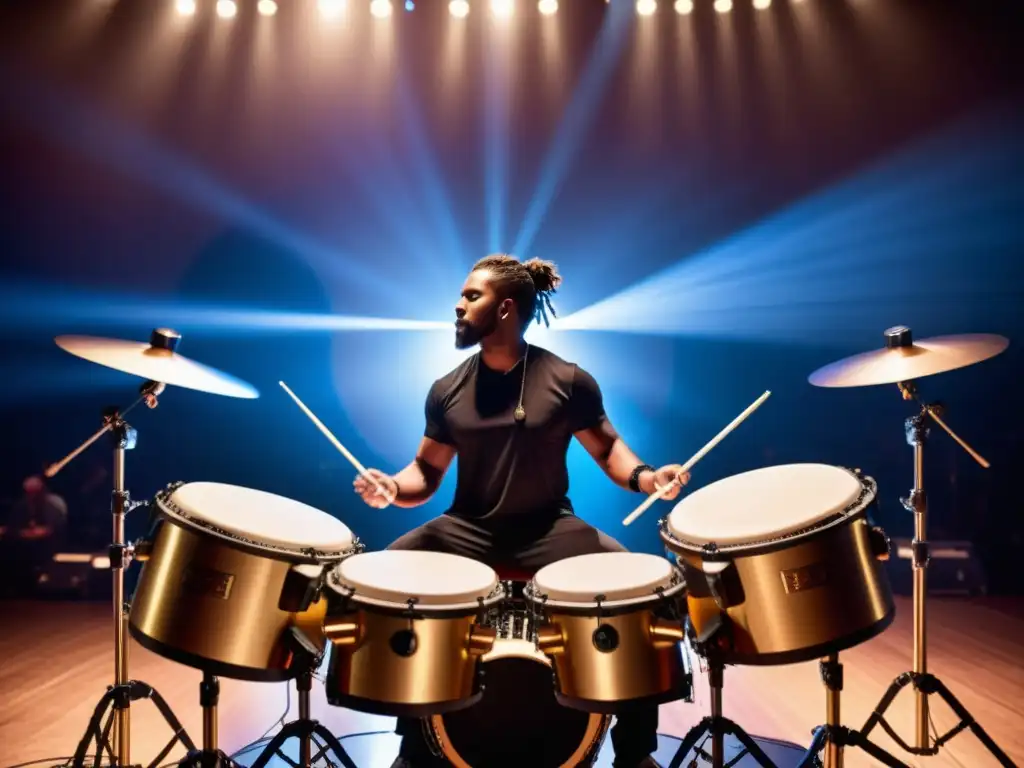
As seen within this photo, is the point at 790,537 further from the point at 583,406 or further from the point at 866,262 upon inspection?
the point at 866,262

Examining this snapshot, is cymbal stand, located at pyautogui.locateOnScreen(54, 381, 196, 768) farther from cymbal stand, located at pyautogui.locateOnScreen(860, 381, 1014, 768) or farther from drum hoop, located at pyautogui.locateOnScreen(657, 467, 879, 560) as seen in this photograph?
cymbal stand, located at pyautogui.locateOnScreen(860, 381, 1014, 768)

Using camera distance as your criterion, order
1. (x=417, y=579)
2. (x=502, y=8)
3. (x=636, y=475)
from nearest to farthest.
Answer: (x=417, y=579) < (x=636, y=475) < (x=502, y=8)

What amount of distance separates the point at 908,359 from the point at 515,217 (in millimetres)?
2684

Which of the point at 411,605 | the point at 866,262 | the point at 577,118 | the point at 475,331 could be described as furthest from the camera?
the point at 866,262

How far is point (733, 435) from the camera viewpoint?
4828 mm

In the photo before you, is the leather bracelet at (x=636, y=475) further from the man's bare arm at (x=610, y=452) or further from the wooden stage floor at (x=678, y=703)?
the wooden stage floor at (x=678, y=703)

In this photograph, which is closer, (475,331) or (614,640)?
(614,640)

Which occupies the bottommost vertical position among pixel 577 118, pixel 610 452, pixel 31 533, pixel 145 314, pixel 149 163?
pixel 31 533

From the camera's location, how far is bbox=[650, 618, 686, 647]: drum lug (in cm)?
171

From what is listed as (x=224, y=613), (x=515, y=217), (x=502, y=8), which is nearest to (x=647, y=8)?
(x=502, y=8)

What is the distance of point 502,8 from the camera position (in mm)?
4363

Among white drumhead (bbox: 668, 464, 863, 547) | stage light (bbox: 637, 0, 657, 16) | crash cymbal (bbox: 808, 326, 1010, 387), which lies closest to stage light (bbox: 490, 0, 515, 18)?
stage light (bbox: 637, 0, 657, 16)

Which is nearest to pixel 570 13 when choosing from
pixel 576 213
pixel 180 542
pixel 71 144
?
pixel 576 213

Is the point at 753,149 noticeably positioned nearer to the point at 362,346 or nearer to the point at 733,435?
the point at 733,435
